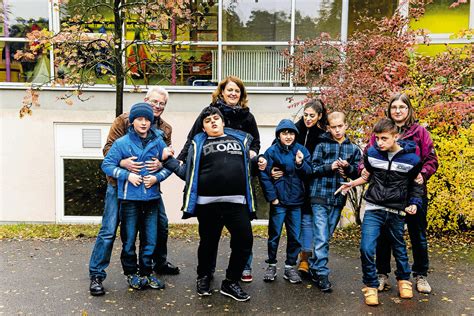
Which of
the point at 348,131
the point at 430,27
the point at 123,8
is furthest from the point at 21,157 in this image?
the point at 430,27

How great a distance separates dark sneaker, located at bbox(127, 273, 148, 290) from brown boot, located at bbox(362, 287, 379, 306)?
2.08m

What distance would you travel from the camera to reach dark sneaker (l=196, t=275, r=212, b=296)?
465 cm

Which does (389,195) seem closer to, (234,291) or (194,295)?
(234,291)

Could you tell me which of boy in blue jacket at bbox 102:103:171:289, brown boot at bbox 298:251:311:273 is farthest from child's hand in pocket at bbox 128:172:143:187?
brown boot at bbox 298:251:311:273

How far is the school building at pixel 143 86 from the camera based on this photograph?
31.9 ft

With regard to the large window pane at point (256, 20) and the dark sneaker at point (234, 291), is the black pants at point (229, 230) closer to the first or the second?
the dark sneaker at point (234, 291)

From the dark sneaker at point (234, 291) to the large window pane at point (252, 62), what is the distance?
6.15m

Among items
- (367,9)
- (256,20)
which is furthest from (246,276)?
(367,9)

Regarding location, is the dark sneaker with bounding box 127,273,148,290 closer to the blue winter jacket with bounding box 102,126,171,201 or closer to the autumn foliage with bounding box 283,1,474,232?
the blue winter jacket with bounding box 102,126,171,201

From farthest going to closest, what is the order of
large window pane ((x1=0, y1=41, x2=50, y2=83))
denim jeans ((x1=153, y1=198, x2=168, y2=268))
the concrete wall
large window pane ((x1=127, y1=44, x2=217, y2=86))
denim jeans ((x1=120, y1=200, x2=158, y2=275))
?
large window pane ((x1=0, y1=41, x2=50, y2=83))
large window pane ((x1=127, y1=44, x2=217, y2=86))
the concrete wall
denim jeans ((x1=153, y1=198, x2=168, y2=268))
denim jeans ((x1=120, y1=200, x2=158, y2=275))

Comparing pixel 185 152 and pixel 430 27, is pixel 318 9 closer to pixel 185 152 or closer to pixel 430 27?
pixel 430 27

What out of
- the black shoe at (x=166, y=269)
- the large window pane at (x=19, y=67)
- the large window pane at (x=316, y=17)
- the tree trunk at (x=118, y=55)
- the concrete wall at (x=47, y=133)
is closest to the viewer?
the black shoe at (x=166, y=269)

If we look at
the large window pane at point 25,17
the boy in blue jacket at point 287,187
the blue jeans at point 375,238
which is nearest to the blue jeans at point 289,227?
the boy in blue jacket at point 287,187

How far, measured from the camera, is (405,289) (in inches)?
181
